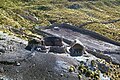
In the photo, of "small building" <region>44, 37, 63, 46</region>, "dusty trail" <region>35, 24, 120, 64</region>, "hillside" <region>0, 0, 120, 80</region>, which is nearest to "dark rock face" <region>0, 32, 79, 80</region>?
"hillside" <region>0, 0, 120, 80</region>

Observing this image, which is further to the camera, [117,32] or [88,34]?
[117,32]

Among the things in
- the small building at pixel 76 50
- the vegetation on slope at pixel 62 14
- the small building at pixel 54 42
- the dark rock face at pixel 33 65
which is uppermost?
the dark rock face at pixel 33 65

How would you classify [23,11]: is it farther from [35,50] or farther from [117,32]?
[35,50]

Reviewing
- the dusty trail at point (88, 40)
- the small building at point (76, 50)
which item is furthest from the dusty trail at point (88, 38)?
the small building at point (76, 50)

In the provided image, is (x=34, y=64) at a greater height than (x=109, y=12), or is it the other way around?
(x=34, y=64)

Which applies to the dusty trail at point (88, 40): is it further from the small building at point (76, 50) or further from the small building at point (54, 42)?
the small building at point (54, 42)

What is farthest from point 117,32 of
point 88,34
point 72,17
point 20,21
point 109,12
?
point 109,12

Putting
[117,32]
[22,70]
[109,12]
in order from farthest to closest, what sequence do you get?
1. [109,12]
2. [117,32]
3. [22,70]

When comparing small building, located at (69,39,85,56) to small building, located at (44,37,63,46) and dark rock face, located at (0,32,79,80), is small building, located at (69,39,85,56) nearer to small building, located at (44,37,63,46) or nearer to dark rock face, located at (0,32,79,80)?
small building, located at (44,37,63,46)
